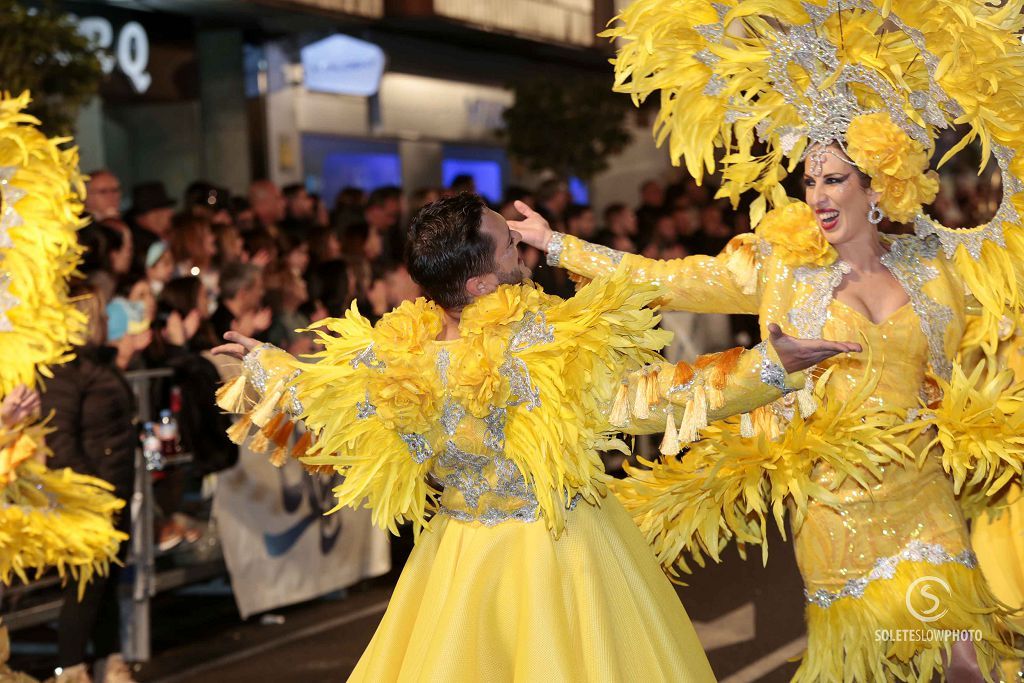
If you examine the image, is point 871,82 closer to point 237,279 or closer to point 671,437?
point 671,437

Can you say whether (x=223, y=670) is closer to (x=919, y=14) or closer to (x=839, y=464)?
(x=839, y=464)

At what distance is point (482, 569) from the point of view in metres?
3.54

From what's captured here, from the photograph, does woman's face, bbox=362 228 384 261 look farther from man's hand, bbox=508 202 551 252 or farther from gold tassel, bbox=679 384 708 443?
gold tassel, bbox=679 384 708 443

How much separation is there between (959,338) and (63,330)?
10.2 ft

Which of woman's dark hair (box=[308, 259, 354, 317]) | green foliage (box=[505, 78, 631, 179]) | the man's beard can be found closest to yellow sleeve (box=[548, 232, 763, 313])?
the man's beard

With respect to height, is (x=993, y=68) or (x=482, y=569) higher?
(x=993, y=68)

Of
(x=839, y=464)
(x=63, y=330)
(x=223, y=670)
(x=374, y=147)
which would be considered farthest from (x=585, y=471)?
(x=374, y=147)

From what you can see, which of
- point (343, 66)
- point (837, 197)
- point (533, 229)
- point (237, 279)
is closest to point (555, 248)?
point (533, 229)

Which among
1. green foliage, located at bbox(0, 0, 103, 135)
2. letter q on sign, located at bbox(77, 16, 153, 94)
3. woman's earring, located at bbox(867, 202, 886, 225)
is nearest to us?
woman's earring, located at bbox(867, 202, 886, 225)

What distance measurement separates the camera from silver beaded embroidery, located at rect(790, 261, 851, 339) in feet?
13.9

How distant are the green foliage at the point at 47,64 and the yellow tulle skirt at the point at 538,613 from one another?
589 cm

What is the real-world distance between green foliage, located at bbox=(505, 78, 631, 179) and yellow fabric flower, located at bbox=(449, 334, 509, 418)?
11.5m

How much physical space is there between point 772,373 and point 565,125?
11792 millimetres

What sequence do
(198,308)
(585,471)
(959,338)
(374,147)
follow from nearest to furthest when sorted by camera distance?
(585,471), (959,338), (198,308), (374,147)
